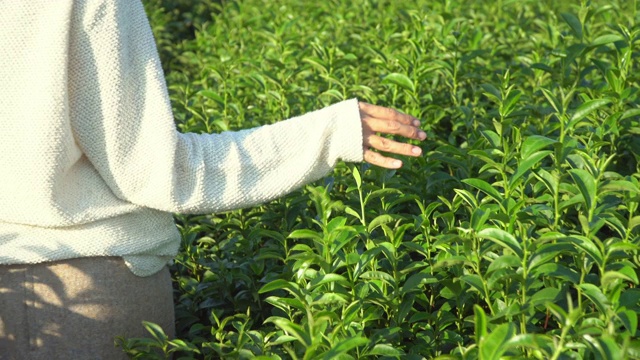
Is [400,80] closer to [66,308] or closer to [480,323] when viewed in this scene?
[66,308]

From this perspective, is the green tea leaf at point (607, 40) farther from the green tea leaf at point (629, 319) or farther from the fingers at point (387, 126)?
the green tea leaf at point (629, 319)

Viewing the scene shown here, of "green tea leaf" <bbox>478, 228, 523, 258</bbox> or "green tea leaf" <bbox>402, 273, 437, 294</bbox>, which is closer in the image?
"green tea leaf" <bbox>478, 228, 523, 258</bbox>

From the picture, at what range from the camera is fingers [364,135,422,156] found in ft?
8.06

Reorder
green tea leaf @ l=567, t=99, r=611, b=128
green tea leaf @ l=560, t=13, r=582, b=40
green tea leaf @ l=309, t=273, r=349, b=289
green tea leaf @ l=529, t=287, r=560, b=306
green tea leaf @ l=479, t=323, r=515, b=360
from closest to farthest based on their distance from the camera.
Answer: green tea leaf @ l=479, t=323, r=515, b=360 < green tea leaf @ l=529, t=287, r=560, b=306 < green tea leaf @ l=309, t=273, r=349, b=289 < green tea leaf @ l=567, t=99, r=611, b=128 < green tea leaf @ l=560, t=13, r=582, b=40

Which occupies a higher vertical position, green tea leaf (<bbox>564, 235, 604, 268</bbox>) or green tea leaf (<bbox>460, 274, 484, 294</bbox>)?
green tea leaf (<bbox>564, 235, 604, 268</bbox>)

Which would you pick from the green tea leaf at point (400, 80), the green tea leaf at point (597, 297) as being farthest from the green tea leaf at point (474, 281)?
the green tea leaf at point (400, 80)

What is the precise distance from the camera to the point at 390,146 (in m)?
2.47

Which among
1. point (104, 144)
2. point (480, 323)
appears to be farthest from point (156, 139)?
point (480, 323)

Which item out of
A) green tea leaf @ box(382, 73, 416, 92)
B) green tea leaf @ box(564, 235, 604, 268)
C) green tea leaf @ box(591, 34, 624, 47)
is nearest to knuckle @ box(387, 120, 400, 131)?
green tea leaf @ box(564, 235, 604, 268)

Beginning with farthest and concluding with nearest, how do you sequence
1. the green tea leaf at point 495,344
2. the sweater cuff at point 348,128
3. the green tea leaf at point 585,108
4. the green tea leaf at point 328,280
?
the green tea leaf at point 585,108 < the sweater cuff at point 348,128 < the green tea leaf at point 328,280 < the green tea leaf at point 495,344

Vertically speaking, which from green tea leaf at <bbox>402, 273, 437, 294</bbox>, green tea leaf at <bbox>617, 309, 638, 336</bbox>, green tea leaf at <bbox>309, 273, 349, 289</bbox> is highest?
green tea leaf at <bbox>617, 309, 638, 336</bbox>

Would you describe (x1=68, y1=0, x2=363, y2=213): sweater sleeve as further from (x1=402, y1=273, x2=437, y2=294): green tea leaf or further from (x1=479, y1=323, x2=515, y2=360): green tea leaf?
(x1=479, y1=323, x2=515, y2=360): green tea leaf

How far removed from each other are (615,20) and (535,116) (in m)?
1.80

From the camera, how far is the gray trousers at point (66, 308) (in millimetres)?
2449
